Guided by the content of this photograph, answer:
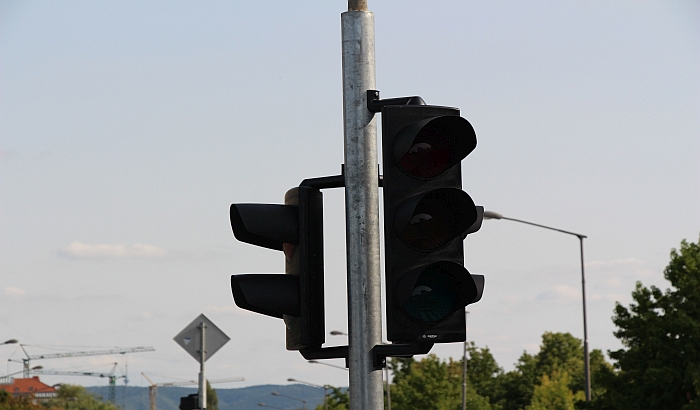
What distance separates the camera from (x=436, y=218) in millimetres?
5434

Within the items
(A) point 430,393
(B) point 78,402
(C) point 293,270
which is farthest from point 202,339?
(B) point 78,402

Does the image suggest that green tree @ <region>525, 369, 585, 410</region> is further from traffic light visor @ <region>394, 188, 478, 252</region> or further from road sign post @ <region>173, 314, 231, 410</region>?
traffic light visor @ <region>394, 188, 478, 252</region>

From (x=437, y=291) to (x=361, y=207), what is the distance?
1.86ft

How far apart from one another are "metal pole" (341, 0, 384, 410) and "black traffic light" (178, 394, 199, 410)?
13.2 meters

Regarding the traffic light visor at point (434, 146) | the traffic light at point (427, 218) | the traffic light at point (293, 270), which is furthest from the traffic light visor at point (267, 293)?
the traffic light visor at point (434, 146)

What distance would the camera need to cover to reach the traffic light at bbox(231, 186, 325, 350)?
18.7ft

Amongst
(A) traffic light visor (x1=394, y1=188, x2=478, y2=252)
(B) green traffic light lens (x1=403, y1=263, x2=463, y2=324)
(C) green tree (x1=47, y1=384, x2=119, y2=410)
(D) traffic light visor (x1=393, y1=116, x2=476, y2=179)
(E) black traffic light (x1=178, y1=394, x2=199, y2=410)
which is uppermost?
(C) green tree (x1=47, y1=384, x2=119, y2=410)

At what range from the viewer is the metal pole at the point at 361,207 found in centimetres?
545

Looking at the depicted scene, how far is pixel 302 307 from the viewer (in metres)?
5.72

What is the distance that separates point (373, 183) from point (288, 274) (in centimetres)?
72

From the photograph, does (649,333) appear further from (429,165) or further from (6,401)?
(6,401)

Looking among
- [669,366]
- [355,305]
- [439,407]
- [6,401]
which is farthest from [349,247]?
[6,401]

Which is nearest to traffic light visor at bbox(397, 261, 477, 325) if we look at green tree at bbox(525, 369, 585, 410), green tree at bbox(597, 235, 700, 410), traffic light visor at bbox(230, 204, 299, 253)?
traffic light visor at bbox(230, 204, 299, 253)

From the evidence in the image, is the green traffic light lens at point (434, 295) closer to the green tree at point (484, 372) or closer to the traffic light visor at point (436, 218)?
the traffic light visor at point (436, 218)
